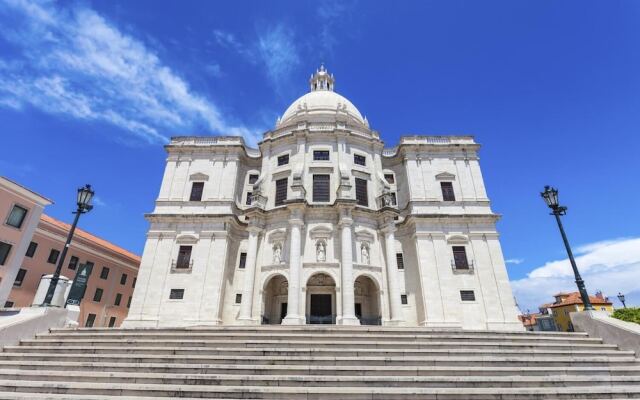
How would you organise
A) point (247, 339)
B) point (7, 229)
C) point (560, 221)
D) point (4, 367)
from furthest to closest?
1. point (7, 229)
2. point (560, 221)
3. point (247, 339)
4. point (4, 367)

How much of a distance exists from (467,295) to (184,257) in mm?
21847

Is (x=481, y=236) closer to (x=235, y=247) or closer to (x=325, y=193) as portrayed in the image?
(x=325, y=193)

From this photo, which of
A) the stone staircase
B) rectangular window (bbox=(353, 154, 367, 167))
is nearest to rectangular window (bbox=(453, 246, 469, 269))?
rectangular window (bbox=(353, 154, 367, 167))

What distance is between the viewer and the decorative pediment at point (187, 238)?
2473 cm

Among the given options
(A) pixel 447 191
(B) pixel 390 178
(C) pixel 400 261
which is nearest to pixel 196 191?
(B) pixel 390 178

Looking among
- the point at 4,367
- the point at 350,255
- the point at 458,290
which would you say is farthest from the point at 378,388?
the point at 458,290

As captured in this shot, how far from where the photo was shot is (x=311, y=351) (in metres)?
9.90

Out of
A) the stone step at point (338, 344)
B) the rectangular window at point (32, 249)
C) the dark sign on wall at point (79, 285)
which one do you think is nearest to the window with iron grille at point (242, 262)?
the dark sign on wall at point (79, 285)

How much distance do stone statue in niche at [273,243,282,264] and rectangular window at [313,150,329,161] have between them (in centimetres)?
832

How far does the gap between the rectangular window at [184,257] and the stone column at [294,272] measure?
27.6 feet

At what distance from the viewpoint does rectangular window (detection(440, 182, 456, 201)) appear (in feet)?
87.3

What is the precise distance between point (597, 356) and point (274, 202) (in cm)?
2093

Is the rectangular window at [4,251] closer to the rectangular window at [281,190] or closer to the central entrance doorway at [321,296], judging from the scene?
the rectangular window at [281,190]

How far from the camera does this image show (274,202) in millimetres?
25859
